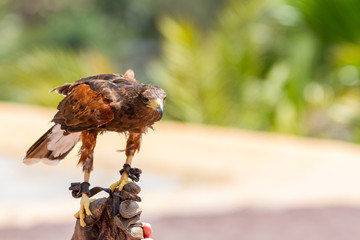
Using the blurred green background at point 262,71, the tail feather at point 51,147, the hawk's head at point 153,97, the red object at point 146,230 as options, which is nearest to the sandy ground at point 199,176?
the blurred green background at point 262,71

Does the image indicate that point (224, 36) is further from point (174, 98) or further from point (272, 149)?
point (272, 149)

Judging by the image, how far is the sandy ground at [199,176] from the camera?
4.26 metres

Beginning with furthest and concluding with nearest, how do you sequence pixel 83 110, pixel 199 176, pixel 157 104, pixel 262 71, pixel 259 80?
pixel 262 71, pixel 259 80, pixel 199 176, pixel 83 110, pixel 157 104

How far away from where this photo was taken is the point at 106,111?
154 centimetres

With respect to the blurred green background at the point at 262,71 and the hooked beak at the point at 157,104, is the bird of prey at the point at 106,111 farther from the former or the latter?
the blurred green background at the point at 262,71

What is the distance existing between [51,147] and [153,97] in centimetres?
45

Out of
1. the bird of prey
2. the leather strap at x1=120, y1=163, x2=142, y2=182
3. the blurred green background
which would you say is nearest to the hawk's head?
the bird of prey

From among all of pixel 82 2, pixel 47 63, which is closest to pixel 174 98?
pixel 47 63

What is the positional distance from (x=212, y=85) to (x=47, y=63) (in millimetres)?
2595

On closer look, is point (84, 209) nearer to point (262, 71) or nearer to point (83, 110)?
point (83, 110)

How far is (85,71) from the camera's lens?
8.12m

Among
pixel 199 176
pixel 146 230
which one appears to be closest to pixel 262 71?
pixel 199 176

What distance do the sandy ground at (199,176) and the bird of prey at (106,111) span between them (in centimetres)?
238

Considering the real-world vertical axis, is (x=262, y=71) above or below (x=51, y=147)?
above
